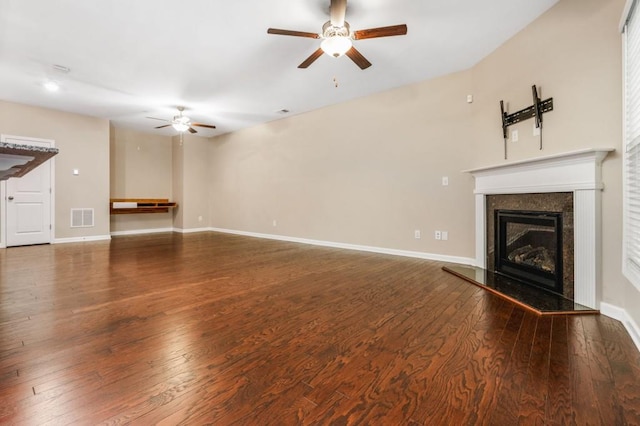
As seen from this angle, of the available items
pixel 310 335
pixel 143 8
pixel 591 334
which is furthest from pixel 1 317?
pixel 591 334

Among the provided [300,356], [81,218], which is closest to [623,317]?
[300,356]

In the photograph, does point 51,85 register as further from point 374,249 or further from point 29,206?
point 374,249

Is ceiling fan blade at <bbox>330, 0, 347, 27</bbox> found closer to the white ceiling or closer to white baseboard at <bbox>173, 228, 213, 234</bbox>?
the white ceiling

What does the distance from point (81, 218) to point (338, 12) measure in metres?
6.85

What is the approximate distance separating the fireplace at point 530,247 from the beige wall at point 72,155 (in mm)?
7757

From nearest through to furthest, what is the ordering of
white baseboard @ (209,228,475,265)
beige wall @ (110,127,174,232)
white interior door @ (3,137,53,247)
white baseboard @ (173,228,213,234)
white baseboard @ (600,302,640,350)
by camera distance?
white baseboard @ (600,302,640,350)
white baseboard @ (209,228,475,265)
white interior door @ (3,137,53,247)
beige wall @ (110,127,174,232)
white baseboard @ (173,228,213,234)

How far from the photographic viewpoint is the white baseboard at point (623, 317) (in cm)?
183

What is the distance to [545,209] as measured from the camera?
283 centimetres

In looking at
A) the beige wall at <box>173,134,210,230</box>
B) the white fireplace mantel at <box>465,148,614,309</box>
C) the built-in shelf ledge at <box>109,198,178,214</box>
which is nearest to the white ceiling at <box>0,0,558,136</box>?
A: the white fireplace mantel at <box>465,148,614,309</box>

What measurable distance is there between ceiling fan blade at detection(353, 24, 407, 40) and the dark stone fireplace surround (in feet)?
6.92

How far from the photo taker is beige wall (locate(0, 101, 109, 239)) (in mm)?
5469

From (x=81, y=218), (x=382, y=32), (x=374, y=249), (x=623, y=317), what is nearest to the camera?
(x=623, y=317)

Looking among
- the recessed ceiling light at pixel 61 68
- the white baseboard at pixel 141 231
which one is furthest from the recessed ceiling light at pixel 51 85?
the white baseboard at pixel 141 231

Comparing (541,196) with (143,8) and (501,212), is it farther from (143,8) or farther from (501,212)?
(143,8)
